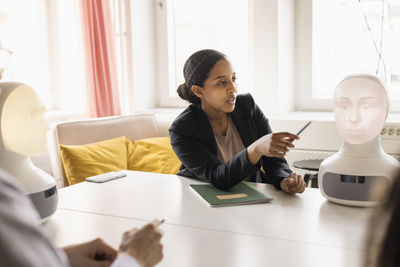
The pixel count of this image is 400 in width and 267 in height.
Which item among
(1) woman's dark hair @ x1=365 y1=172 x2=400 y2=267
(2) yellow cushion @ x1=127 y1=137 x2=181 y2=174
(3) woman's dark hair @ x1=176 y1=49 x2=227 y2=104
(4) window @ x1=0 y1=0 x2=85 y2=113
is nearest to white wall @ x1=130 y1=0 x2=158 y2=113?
(4) window @ x1=0 y1=0 x2=85 y2=113

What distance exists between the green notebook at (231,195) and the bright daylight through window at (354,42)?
168 centimetres

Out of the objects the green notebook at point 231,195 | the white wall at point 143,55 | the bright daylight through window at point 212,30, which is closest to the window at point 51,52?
the white wall at point 143,55

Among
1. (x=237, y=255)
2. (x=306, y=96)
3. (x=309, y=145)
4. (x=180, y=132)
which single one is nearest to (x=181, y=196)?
(x=180, y=132)

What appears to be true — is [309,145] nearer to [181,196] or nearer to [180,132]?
[180,132]

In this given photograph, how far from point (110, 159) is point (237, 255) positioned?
1.77 meters

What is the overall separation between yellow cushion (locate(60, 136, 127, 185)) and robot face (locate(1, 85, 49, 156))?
4.15 ft

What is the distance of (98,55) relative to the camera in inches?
134

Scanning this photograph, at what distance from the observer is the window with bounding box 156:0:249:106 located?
353 centimetres

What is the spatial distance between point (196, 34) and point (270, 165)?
1.97 meters

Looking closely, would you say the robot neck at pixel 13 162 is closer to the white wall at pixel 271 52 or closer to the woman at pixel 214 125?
the woman at pixel 214 125

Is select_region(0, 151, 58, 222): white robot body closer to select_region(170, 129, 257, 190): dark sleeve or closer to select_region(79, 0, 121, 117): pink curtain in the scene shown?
select_region(170, 129, 257, 190): dark sleeve

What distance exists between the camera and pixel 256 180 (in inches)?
82.7

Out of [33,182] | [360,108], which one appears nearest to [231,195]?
[360,108]

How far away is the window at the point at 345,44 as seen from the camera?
3.08 m
